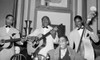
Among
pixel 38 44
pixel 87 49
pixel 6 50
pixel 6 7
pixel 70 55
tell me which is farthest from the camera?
pixel 6 7

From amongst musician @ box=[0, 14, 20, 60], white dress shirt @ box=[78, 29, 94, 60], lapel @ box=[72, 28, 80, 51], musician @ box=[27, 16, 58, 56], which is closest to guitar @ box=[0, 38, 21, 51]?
musician @ box=[0, 14, 20, 60]

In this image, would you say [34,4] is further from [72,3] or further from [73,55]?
[73,55]

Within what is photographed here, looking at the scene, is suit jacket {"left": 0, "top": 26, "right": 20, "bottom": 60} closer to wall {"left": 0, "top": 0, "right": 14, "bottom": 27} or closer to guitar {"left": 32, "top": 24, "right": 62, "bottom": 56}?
guitar {"left": 32, "top": 24, "right": 62, "bottom": 56}

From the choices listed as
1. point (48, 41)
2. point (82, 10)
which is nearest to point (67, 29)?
point (82, 10)

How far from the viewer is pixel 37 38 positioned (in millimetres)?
3566

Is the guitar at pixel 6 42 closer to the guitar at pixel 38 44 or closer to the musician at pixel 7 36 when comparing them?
the musician at pixel 7 36

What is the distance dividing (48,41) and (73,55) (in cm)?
82

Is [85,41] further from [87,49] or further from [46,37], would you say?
[46,37]

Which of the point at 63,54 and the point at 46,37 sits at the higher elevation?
the point at 46,37

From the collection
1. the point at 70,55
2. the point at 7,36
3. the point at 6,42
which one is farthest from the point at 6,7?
the point at 70,55

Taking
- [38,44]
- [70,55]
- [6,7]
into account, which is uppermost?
[6,7]

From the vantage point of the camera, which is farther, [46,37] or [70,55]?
[46,37]

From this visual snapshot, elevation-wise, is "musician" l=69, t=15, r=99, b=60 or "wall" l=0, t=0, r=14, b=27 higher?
"wall" l=0, t=0, r=14, b=27

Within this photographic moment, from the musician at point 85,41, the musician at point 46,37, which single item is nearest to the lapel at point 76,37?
the musician at point 85,41
